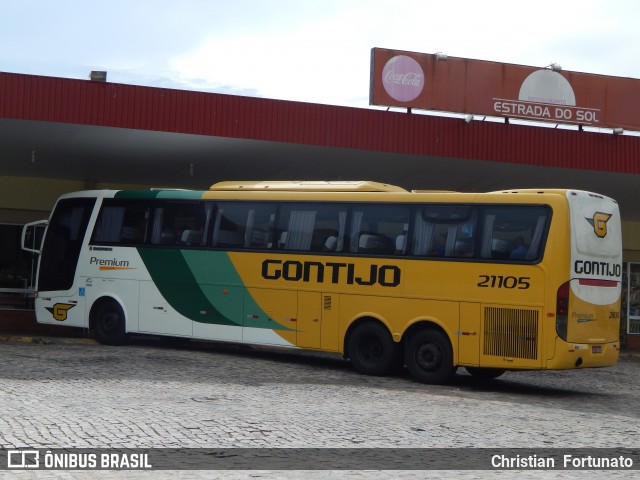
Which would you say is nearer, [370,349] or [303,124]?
[370,349]

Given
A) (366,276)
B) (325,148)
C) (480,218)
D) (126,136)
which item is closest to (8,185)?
(126,136)

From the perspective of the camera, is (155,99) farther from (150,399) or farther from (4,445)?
(4,445)

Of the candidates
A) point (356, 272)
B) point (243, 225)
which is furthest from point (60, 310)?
point (356, 272)

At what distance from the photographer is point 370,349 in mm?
17344

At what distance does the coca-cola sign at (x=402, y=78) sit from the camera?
23953mm

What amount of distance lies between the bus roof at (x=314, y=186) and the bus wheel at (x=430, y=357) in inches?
109

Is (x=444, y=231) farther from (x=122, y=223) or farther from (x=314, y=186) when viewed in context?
(x=122, y=223)

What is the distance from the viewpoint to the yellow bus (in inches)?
615

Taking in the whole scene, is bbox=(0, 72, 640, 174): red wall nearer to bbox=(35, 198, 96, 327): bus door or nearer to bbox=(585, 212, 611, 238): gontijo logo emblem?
bbox=(35, 198, 96, 327): bus door

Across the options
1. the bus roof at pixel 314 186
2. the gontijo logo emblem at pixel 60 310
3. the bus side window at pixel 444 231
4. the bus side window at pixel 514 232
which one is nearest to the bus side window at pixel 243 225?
the bus roof at pixel 314 186

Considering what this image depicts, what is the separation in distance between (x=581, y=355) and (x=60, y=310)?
1078cm

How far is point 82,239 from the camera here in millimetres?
20734

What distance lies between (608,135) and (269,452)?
17096 mm

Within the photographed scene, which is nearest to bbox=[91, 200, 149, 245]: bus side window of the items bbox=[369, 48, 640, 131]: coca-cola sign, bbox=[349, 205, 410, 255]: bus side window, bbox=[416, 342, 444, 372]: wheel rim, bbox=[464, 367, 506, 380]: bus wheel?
bbox=[349, 205, 410, 255]: bus side window
